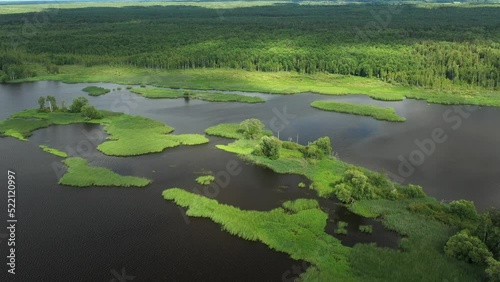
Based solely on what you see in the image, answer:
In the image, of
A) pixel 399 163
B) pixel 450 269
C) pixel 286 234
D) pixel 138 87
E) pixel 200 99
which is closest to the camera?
pixel 450 269

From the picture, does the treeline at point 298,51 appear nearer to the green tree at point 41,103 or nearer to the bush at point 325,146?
the green tree at point 41,103

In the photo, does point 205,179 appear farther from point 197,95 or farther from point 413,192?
point 197,95

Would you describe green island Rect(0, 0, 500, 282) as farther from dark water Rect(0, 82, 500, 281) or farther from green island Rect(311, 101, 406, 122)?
dark water Rect(0, 82, 500, 281)

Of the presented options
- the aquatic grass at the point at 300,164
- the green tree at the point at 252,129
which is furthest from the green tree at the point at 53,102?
the green tree at the point at 252,129

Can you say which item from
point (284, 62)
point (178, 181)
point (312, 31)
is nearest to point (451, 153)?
point (178, 181)

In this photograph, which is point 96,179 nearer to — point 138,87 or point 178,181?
point 178,181

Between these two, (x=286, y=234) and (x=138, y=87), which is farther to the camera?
(x=138, y=87)

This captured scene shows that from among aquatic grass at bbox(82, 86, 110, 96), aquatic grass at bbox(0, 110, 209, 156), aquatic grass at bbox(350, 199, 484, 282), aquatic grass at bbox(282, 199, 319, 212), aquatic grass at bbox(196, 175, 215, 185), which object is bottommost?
aquatic grass at bbox(350, 199, 484, 282)

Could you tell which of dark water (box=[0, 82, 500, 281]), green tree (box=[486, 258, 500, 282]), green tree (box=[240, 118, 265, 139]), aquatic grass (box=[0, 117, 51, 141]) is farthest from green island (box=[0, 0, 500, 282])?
dark water (box=[0, 82, 500, 281])
